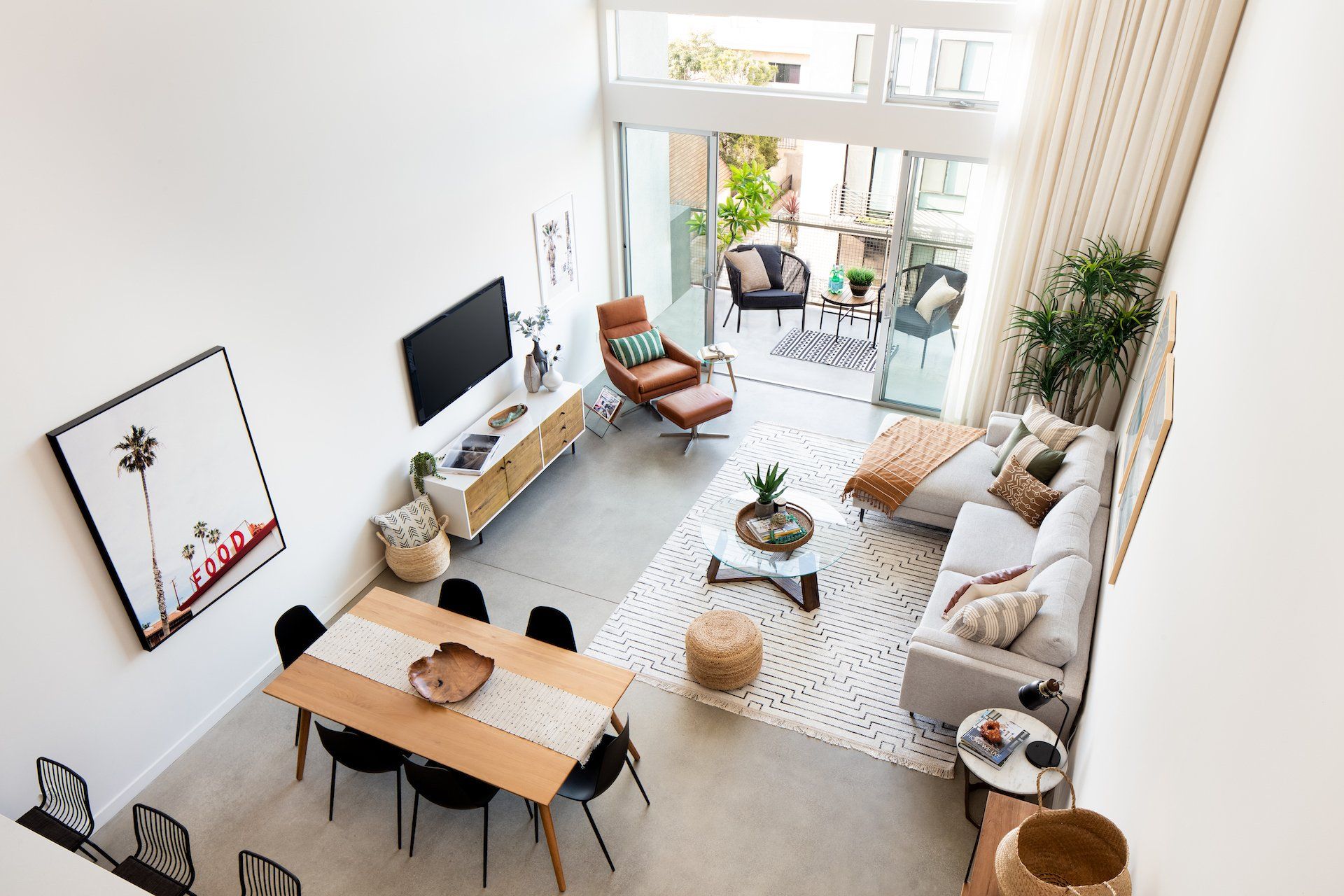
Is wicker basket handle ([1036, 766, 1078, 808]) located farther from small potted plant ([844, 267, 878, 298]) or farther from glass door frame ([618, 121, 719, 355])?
glass door frame ([618, 121, 719, 355])

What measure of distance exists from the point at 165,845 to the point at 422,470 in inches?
107

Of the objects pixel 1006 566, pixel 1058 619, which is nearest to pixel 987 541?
pixel 1006 566

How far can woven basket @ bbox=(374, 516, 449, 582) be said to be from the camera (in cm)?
568

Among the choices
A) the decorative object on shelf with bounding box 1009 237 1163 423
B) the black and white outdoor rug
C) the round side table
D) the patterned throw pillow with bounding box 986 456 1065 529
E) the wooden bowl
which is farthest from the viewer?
the black and white outdoor rug

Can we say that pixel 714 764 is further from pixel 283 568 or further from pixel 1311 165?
pixel 1311 165

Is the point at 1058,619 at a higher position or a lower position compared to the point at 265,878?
higher

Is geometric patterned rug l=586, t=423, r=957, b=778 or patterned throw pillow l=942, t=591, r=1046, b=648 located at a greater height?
patterned throw pillow l=942, t=591, r=1046, b=648

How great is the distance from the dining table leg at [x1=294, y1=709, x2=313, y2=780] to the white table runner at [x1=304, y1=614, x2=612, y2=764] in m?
0.32

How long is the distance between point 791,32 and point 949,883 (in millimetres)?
5953

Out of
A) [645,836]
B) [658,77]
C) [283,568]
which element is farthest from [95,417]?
[658,77]

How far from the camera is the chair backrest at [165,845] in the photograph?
11.8 feet

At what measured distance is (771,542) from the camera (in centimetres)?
550

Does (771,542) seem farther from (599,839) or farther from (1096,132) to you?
(1096,132)

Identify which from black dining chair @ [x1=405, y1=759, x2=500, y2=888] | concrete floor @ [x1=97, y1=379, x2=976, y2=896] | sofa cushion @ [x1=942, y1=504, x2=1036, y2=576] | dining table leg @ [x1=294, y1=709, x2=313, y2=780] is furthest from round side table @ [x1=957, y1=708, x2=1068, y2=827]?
dining table leg @ [x1=294, y1=709, x2=313, y2=780]
